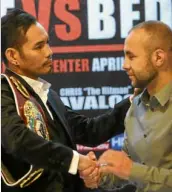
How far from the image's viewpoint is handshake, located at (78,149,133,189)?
154 cm

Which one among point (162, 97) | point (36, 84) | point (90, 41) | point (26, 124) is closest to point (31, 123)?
point (26, 124)

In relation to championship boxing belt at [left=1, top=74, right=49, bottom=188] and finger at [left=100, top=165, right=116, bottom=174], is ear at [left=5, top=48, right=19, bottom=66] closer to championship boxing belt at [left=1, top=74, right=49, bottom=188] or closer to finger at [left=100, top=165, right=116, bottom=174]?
championship boxing belt at [left=1, top=74, right=49, bottom=188]

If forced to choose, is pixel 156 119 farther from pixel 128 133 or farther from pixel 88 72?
pixel 88 72

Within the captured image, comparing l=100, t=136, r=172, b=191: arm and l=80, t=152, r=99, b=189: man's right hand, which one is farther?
l=80, t=152, r=99, b=189: man's right hand

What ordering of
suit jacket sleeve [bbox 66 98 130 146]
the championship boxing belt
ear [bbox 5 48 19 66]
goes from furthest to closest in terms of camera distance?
1. suit jacket sleeve [bbox 66 98 130 146]
2. ear [bbox 5 48 19 66]
3. the championship boxing belt

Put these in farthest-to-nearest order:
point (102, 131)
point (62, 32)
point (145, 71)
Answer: point (62, 32) → point (102, 131) → point (145, 71)

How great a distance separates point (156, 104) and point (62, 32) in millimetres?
840

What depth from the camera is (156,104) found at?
1.59 meters

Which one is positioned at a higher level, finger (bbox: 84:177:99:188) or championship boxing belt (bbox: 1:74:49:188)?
championship boxing belt (bbox: 1:74:49:188)

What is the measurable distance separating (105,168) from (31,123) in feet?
0.91

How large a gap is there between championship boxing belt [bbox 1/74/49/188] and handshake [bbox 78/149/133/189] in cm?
14

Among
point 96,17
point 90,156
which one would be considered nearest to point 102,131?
point 90,156

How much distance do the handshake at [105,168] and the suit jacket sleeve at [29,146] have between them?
8cm

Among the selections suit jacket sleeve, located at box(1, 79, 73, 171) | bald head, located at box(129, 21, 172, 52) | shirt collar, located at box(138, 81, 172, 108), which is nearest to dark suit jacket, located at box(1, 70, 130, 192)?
suit jacket sleeve, located at box(1, 79, 73, 171)
